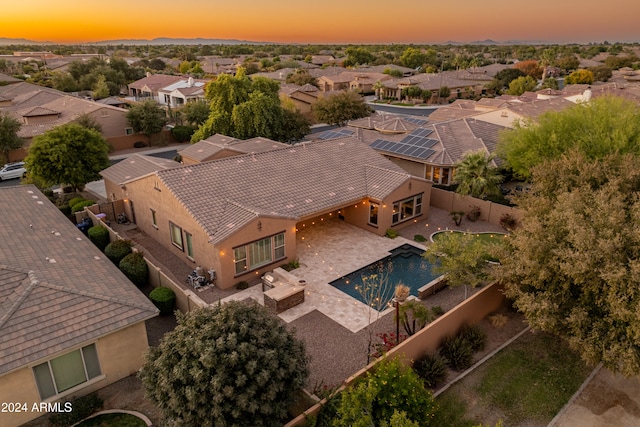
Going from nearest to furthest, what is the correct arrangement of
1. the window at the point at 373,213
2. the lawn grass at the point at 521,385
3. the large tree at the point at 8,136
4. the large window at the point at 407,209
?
the lawn grass at the point at 521,385 < the window at the point at 373,213 < the large window at the point at 407,209 < the large tree at the point at 8,136

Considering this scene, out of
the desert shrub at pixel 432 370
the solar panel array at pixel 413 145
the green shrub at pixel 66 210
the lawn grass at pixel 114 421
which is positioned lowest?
the lawn grass at pixel 114 421

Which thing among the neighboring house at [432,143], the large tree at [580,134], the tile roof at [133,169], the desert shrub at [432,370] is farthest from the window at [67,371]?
the neighboring house at [432,143]

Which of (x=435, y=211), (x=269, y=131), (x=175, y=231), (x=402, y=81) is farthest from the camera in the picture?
(x=402, y=81)

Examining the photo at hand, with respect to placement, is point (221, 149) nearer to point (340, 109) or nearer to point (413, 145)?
point (413, 145)

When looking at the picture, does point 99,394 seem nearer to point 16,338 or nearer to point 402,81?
point 16,338

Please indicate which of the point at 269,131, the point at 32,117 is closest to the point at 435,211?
the point at 269,131

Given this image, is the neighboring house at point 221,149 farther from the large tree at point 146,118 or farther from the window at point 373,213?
the large tree at point 146,118

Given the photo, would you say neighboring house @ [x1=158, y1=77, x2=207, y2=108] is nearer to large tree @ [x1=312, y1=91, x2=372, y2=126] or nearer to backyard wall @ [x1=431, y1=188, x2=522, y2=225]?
large tree @ [x1=312, y1=91, x2=372, y2=126]

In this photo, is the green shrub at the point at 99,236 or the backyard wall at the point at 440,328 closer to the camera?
the backyard wall at the point at 440,328
